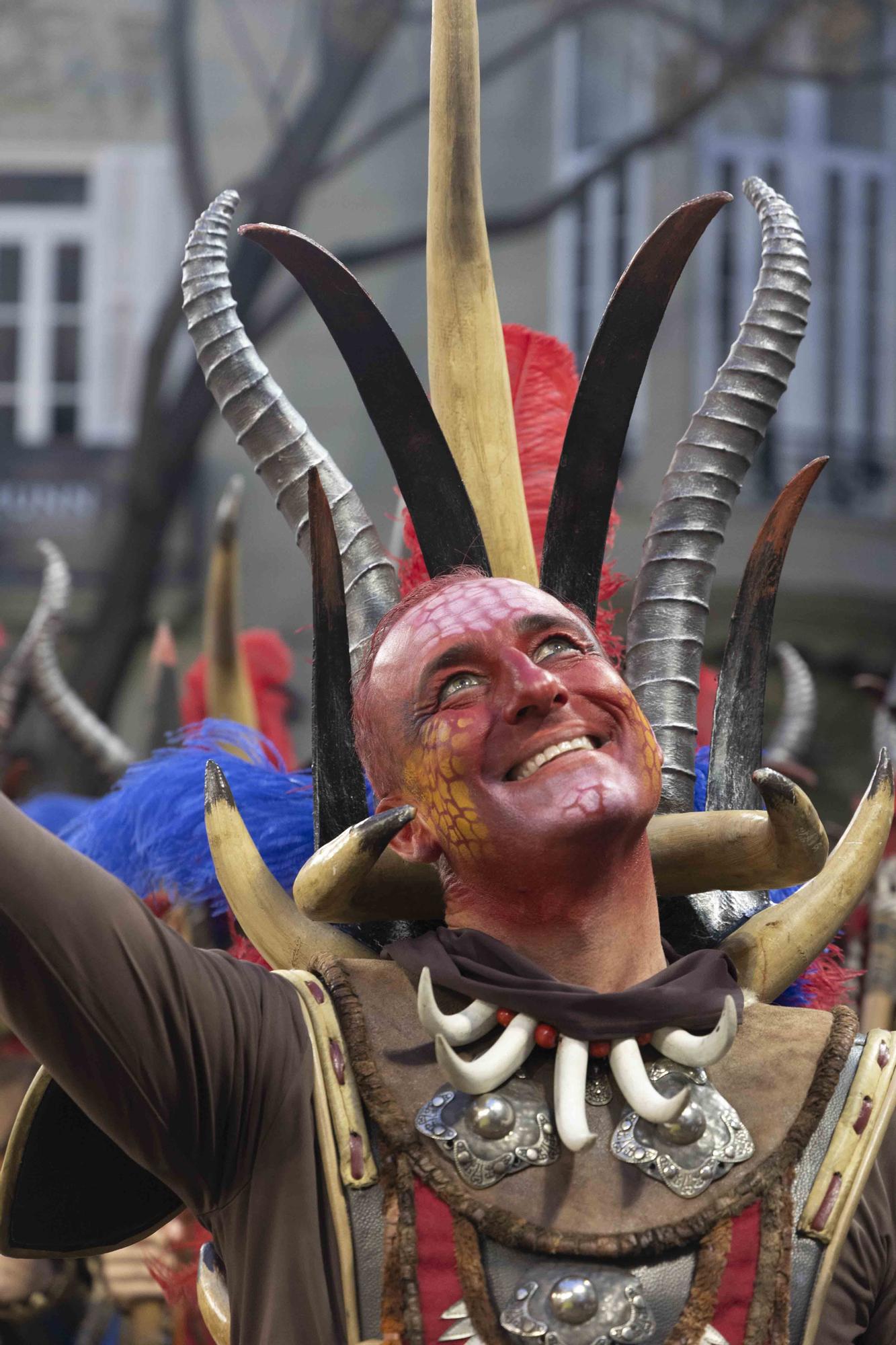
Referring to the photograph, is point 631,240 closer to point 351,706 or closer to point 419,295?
point 419,295

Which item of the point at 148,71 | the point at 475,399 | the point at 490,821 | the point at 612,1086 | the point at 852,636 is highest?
the point at 148,71

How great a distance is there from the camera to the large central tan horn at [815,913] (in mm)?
2254

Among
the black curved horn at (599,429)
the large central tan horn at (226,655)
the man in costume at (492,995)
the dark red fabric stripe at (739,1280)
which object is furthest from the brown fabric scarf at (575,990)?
the large central tan horn at (226,655)

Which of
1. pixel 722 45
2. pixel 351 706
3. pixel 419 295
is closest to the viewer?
pixel 351 706

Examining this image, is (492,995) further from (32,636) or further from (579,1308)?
(32,636)

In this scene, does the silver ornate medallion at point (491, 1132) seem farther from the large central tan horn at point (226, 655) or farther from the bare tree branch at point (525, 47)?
the bare tree branch at point (525, 47)

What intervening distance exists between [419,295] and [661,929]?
9.26 meters

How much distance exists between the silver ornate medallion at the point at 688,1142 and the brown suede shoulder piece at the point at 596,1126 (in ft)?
0.04

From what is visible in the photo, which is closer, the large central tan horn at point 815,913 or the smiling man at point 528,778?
the smiling man at point 528,778

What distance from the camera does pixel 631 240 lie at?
11883 millimetres

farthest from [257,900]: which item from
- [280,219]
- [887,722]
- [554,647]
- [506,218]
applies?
[506,218]

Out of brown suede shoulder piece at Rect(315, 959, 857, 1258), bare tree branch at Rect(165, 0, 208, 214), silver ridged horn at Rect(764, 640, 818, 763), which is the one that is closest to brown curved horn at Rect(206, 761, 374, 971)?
brown suede shoulder piece at Rect(315, 959, 857, 1258)

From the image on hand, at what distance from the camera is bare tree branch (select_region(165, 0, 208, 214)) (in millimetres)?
11891

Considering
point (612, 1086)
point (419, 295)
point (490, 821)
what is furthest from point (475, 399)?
point (419, 295)
